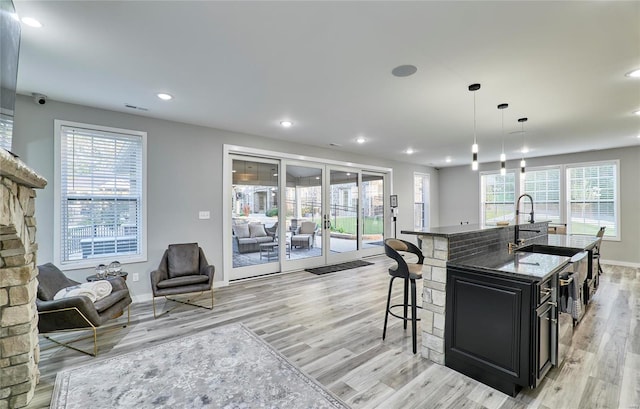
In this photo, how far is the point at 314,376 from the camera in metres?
2.35

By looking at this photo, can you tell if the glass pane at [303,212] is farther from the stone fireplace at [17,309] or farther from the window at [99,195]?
the stone fireplace at [17,309]

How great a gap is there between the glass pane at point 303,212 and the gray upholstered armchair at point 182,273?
2.05m

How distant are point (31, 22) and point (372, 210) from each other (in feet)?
22.0

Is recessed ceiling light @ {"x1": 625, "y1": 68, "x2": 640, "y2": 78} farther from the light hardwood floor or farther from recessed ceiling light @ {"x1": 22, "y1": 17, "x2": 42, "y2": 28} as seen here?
recessed ceiling light @ {"x1": 22, "y1": 17, "x2": 42, "y2": 28}

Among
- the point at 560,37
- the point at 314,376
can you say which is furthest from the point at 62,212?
the point at 560,37

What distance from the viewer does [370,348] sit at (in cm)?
280

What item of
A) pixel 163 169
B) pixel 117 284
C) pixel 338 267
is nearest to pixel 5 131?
pixel 117 284

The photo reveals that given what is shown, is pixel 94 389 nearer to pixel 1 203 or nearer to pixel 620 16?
pixel 1 203

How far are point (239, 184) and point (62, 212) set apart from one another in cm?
247

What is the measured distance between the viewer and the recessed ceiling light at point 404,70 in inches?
108

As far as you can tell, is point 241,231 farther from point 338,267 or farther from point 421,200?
point 421,200

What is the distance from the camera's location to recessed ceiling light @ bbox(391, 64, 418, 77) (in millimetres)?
2746

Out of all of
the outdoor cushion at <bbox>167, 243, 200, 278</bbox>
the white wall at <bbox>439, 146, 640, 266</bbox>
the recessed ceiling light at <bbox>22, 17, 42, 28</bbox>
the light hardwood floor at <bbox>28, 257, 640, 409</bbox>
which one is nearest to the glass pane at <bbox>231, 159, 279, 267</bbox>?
the light hardwood floor at <bbox>28, 257, 640, 409</bbox>

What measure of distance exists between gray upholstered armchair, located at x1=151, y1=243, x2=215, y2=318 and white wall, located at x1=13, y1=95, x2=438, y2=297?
0.31m
